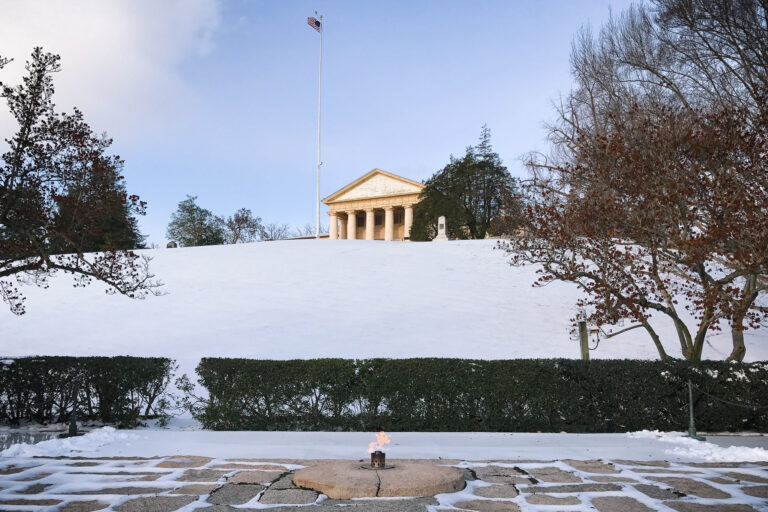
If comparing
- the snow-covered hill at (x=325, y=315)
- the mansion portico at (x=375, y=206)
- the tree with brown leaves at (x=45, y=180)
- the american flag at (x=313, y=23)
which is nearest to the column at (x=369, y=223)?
the mansion portico at (x=375, y=206)

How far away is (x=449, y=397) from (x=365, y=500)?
379cm

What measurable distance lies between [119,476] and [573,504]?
4.42 m

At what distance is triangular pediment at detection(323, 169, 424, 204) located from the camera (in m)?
61.4

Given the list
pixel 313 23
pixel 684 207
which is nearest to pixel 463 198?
pixel 313 23

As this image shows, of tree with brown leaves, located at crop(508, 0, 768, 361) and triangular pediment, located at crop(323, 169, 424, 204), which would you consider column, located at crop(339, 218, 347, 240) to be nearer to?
triangular pediment, located at crop(323, 169, 424, 204)

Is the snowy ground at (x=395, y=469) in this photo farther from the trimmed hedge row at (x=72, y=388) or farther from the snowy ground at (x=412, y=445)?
the trimmed hedge row at (x=72, y=388)

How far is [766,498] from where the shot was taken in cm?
498

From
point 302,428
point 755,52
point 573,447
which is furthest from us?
point 755,52

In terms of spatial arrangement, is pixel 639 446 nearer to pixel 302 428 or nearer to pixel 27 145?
pixel 302 428

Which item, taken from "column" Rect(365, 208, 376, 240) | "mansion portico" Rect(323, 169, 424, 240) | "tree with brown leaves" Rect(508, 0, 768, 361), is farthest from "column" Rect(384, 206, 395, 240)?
"tree with brown leaves" Rect(508, 0, 768, 361)

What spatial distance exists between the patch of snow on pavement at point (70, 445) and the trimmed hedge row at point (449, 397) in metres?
1.30

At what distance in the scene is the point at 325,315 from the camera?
19.8 metres

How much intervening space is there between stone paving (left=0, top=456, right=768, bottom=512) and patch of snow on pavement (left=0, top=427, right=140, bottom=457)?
455 mm

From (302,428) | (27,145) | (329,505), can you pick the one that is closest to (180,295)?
(27,145)
